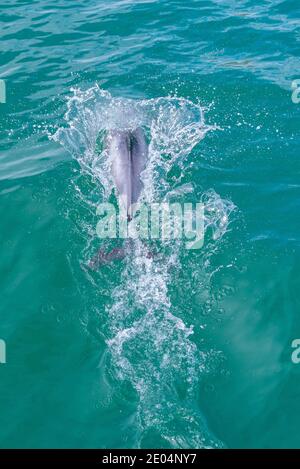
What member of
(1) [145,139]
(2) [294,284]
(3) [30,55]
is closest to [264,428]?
(2) [294,284]

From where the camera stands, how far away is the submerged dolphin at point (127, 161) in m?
12.5

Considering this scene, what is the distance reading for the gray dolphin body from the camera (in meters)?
12.6

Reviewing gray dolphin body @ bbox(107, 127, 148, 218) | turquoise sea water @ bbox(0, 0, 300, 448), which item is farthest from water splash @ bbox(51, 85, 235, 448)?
gray dolphin body @ bbox(107, 127, 148, 218)

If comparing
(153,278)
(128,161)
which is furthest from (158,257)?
(128,161)

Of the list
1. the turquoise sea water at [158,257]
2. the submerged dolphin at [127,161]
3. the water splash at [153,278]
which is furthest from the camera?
the submerged dolphin at [127,161]

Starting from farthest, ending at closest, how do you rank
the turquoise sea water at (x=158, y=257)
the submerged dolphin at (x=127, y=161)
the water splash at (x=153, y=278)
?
the submerged dolphin at (x=127, y=161) → the turquoise sea water at (x=158, y=257) → the water splash at (x=153, y=278)

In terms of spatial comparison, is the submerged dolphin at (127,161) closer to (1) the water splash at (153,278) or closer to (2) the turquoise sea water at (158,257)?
(1) the water splash at (153,278)

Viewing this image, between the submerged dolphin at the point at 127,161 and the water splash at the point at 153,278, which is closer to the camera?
the water splash at the point at 153,278

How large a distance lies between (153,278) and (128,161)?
3.87m

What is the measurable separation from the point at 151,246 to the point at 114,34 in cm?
1268

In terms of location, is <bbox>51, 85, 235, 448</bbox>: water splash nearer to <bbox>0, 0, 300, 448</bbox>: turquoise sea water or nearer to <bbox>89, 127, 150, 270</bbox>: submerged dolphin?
<bbox>0, 0, 300, 448</bbox>: turquoise sea water

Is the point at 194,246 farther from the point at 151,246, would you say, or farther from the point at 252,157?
the point at 252,157

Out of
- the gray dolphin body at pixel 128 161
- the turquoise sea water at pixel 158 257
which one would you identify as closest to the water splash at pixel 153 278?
the turquoise sea water at pixel 158 257

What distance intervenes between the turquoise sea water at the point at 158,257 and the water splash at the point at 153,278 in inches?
1.4
